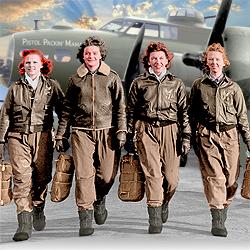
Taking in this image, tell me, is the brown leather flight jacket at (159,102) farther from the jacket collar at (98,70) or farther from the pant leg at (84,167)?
the pant leg at (84,167)

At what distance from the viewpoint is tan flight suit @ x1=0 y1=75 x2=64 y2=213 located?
362 cm

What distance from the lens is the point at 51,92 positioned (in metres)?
3.77

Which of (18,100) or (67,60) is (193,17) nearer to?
(67,60)

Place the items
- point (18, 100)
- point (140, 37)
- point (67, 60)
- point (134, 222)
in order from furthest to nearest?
point (67, 60) < point (140, 37) < point (134, 222) < point (18, 100)

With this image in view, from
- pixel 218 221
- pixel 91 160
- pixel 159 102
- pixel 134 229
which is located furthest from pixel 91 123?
pixel 218 221

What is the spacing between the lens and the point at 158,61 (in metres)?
3.74

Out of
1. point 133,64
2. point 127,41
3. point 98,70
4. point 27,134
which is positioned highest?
point 98,70

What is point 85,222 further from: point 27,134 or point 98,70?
point 98,70

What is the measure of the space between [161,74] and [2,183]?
1400 mm

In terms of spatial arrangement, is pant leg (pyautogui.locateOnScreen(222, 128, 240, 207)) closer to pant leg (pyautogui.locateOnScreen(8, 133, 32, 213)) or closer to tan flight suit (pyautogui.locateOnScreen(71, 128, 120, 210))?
tan flight suit (pyautogui.locateOnScreen(71, 128, 120, 210))

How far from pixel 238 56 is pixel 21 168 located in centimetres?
604

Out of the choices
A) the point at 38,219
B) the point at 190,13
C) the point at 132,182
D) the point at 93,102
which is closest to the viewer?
the point at 93,102

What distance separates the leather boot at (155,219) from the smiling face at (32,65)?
1292 mm

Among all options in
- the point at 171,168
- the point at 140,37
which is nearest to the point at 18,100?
the point at 171,168
